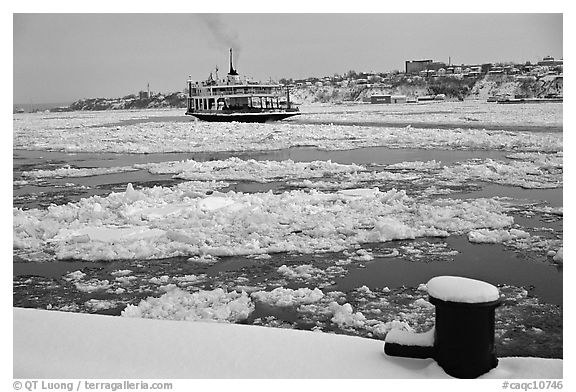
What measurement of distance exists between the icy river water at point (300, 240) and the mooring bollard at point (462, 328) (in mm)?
708

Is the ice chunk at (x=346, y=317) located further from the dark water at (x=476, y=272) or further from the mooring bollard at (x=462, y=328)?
the mooring bollard at (x=462, y=328)

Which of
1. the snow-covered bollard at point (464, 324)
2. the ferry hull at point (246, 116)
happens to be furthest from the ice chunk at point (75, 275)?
the ferry hull at point (246, 116)

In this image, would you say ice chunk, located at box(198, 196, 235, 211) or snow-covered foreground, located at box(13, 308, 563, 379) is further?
ice chunk, located at box(198, 196, 235, 211)

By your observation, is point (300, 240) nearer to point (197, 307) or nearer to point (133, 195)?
point (197, 307)

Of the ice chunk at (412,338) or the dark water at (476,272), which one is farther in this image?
the dark water at (476,272)

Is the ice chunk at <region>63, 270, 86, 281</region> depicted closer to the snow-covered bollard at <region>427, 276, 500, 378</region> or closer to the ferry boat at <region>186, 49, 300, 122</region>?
the snow-covered bollard at <region>427, 276, 500, 378</region>

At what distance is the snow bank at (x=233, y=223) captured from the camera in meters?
4.49

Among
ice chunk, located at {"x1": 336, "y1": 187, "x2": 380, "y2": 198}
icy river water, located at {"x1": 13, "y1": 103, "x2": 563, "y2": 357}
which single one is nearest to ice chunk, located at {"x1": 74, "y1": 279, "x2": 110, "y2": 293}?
icy river water, located at {"x1": 13, "y1": 103, "x2": 563, "y2": 357}

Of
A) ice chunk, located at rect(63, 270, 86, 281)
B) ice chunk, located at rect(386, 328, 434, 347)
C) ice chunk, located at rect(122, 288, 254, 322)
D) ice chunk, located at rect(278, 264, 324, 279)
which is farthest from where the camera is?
ice chunk, located at rect(63, 270, 86, 281)

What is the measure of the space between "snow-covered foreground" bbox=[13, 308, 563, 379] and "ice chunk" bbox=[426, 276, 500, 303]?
0.32m

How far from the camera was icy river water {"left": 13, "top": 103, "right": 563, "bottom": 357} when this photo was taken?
128 inches

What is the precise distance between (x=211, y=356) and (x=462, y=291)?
105 centimetres

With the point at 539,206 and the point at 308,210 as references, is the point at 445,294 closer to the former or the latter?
the point at 308,210

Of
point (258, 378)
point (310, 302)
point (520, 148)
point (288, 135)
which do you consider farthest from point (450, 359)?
point (288, 135)
